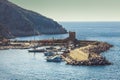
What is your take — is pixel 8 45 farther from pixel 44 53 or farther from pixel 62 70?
pixel 62 70

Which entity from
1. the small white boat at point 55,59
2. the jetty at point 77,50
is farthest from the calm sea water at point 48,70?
the jetty at point 77,50

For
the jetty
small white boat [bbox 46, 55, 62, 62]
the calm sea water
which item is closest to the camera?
the calm sea water

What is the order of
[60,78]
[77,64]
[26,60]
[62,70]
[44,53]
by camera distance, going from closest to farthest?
1. [60,78]
2. [62,70]
3. [77,64]
4. [26,60]
5. [44,53]

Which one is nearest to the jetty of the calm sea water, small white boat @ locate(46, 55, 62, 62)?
small white boat @ locate(46, 55, 62, 62)

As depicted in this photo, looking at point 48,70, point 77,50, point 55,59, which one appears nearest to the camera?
point 48,70

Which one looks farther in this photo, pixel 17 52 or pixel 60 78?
pixel 17 52

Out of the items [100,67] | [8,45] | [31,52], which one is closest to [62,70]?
[100,67]

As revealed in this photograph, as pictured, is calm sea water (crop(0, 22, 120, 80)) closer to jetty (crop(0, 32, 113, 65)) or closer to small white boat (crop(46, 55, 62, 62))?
small white boat (crop(46, 55, 62, 62))

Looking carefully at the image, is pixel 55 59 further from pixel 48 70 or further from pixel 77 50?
pixel 48 70

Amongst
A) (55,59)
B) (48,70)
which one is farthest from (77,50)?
(48,70)

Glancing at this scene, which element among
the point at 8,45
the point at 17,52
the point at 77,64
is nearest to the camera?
the point at 77,64

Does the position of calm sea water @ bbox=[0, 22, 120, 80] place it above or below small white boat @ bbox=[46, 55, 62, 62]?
below
